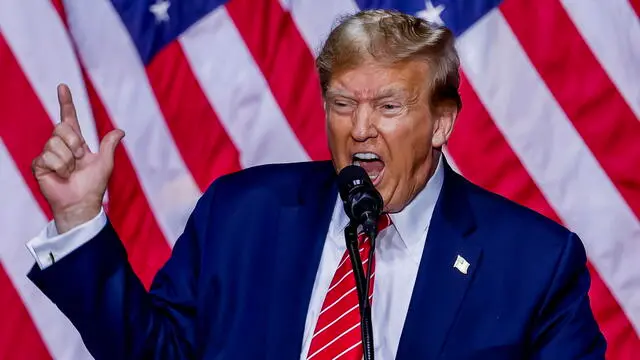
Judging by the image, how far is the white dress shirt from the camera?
6.86 feet

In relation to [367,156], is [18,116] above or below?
above

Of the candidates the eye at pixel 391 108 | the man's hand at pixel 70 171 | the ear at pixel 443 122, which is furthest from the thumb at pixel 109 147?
the ear at pixel 443 122

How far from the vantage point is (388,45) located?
6.93 ft

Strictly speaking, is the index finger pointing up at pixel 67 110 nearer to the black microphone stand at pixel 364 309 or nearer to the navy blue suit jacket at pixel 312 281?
the navy blue suit jacket at pixel 312 281

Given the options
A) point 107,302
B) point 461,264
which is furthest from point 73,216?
point 461,264

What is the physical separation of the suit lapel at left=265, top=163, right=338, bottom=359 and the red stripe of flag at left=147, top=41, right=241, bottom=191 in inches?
23.7

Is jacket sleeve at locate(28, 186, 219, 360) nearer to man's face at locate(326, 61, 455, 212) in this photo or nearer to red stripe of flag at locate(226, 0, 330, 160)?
man's face at locate(326, 61, 455, 212)

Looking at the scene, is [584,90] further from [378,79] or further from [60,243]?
[60,243]

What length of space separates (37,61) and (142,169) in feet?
1.08

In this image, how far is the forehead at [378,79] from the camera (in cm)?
210

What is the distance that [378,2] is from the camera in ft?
9.43

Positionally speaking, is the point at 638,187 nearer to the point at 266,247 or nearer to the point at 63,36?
the point at 266,247

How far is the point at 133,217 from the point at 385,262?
2.86 ft

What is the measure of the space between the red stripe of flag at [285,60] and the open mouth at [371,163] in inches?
30.1
